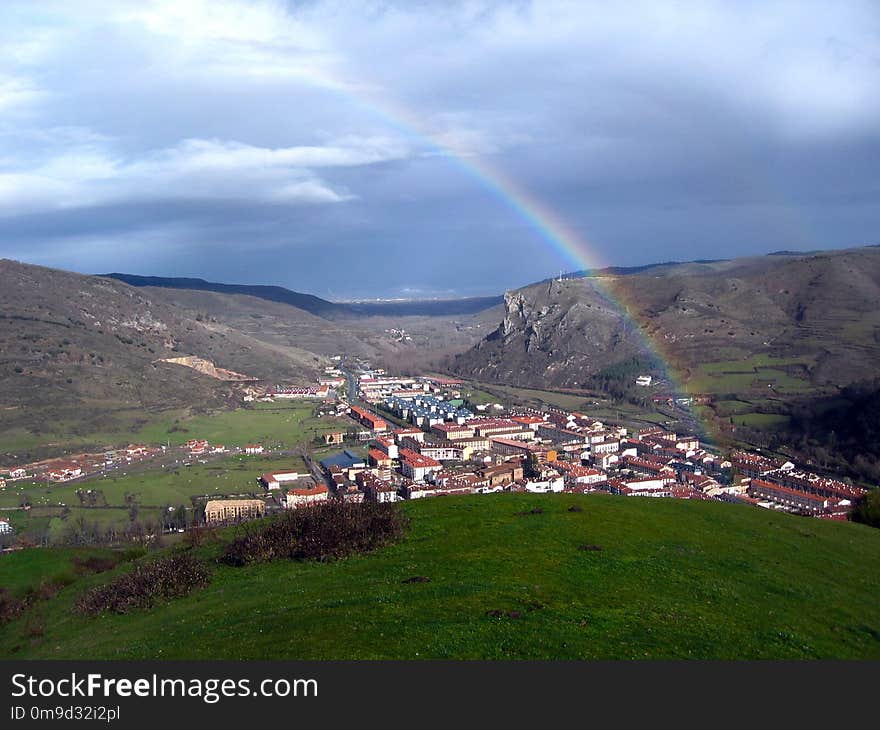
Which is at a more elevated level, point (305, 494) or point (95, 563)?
point (95, 563)

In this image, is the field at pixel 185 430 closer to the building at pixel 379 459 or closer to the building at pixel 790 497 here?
the building at pixel 379 459

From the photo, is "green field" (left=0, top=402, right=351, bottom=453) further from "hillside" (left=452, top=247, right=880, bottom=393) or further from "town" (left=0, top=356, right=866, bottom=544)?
"hillside" (left=452, top=247, right=880, bottom=393)

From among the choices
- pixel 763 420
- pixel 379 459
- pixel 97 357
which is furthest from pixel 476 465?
pixel 97 357

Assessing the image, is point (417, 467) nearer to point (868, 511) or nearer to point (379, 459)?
point (379, 459)

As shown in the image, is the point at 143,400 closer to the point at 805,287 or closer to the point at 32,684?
the point at 32,684

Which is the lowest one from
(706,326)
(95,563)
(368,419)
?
(368,419)

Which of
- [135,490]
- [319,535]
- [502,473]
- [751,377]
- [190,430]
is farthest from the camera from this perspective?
[751,377]

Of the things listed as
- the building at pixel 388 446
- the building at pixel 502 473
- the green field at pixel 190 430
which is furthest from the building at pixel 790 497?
the green field at pixel 190 430
